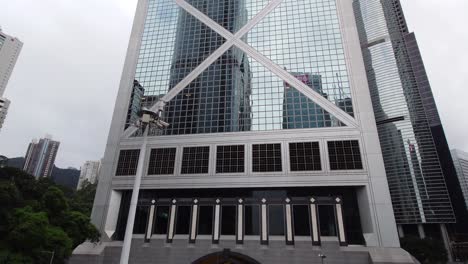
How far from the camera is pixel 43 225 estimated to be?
23297 millimetres

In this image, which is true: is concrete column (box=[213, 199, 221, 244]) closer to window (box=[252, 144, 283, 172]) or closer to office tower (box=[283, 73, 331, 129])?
window (box=[252, 144, 283, 172])

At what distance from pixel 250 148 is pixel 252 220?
29.2 ft

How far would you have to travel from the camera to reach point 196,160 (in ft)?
120

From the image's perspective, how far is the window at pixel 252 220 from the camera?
32375mm

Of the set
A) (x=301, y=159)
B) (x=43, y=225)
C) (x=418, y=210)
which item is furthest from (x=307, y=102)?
(x=418, y=210)

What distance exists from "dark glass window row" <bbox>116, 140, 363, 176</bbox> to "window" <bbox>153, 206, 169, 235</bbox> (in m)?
4.67

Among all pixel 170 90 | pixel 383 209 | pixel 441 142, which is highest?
pixel 441 142

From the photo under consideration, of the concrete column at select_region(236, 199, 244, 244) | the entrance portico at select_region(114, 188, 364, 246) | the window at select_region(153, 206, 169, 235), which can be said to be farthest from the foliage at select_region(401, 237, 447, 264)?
the window at select_region(153, 206, 169, 235)

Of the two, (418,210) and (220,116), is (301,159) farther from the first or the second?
(418,210)

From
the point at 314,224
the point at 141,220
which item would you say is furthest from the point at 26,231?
the point at 314,224

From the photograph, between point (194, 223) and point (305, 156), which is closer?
point (194, 223)

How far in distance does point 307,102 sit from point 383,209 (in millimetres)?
15545

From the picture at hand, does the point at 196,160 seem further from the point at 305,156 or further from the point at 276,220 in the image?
the point at 305,156

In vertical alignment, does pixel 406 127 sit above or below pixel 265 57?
above
